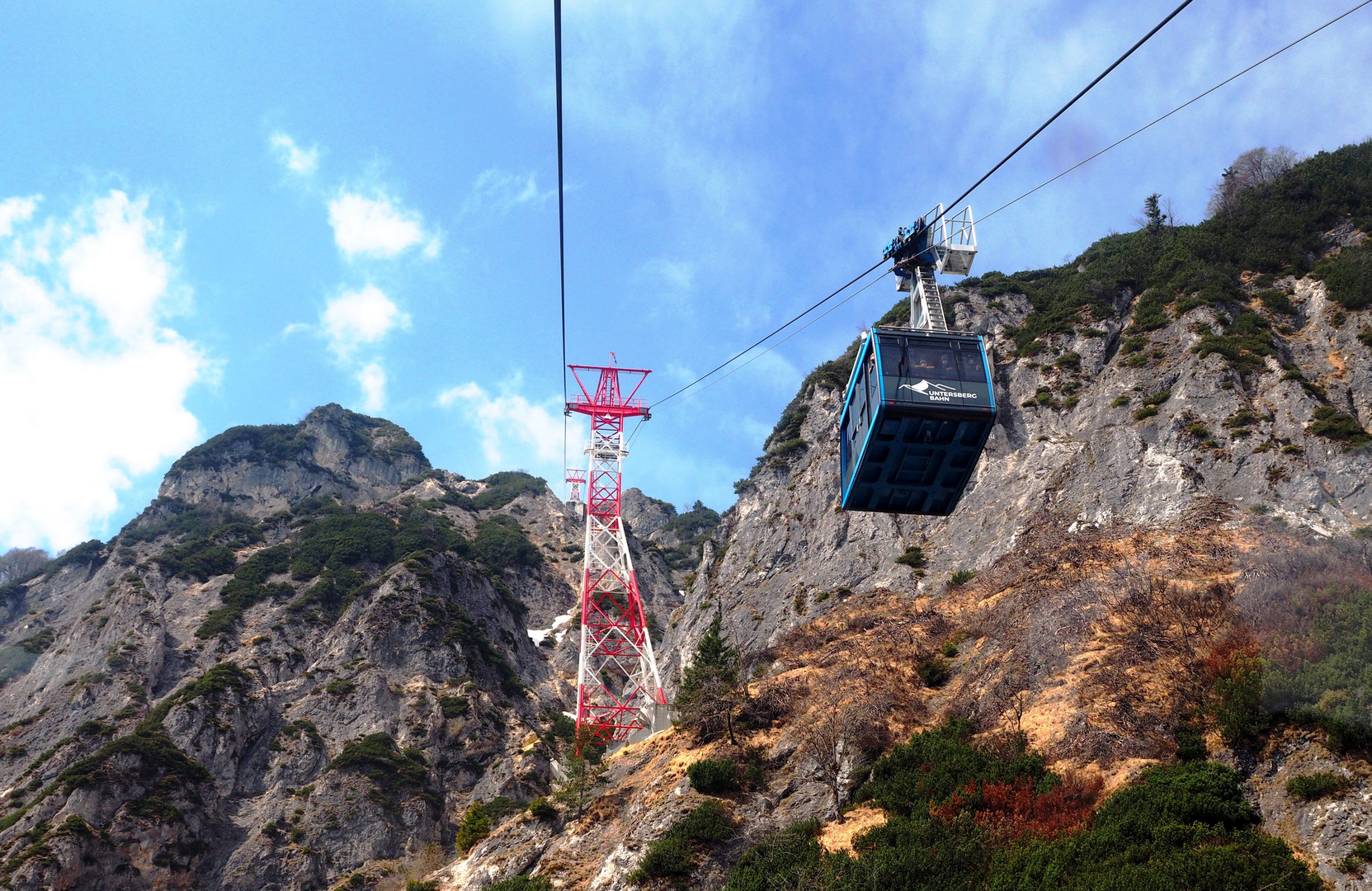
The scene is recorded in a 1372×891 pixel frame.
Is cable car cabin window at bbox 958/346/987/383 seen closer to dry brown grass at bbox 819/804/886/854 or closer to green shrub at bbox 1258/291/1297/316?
dry brown grass at bbox 819/804/886/854

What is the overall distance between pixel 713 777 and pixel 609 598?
60.8ft

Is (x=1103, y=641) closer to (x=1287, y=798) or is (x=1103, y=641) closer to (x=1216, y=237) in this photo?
(x=1287, y=798)

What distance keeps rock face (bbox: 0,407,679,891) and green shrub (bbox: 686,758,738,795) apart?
25998 mm

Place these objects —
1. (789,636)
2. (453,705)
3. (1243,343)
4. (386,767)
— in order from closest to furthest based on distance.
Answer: (789,636)
(1243,343)
(386,767)
(453,705)

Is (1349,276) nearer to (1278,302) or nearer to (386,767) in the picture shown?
(1278,302)

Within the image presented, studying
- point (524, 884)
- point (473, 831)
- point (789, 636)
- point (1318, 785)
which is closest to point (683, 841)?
point (524, 884)

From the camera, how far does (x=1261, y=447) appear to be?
4062 centimetres

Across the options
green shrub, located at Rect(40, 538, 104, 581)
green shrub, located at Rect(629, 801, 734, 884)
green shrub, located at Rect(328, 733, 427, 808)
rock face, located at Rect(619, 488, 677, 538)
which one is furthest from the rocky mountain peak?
green shrub, located at Rect(629, 801, 734, 884)

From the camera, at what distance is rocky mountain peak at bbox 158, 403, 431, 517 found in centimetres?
12250

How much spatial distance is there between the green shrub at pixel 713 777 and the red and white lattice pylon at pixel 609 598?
9429 mm

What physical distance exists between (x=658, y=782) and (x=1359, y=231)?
2089 inches

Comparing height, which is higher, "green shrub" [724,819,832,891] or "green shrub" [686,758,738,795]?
"green shrub" [686,758,738,795]

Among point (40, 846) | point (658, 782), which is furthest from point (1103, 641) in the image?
point (40, 846)

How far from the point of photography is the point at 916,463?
22703 millimetres
